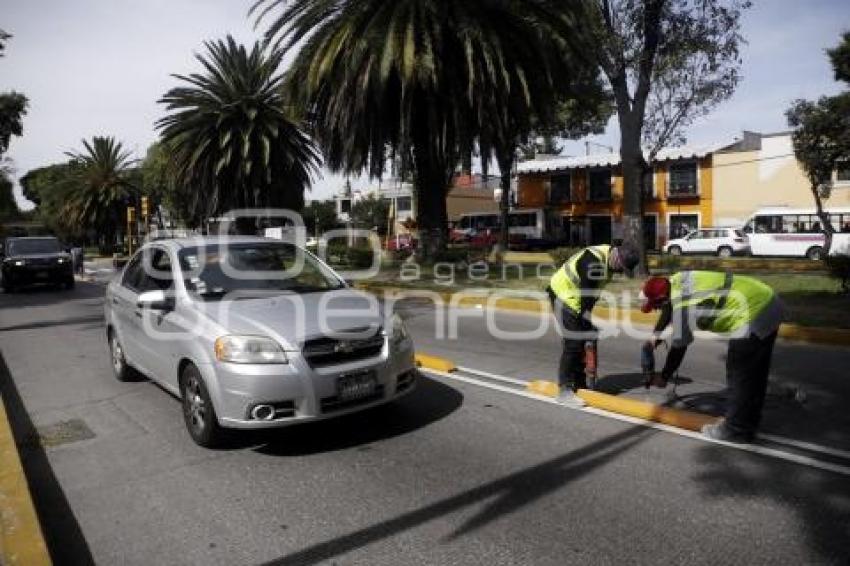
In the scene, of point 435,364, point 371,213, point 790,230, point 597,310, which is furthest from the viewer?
point 371,213

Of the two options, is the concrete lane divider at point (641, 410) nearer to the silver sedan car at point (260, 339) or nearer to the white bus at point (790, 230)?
the silver sedan car at point (260, 339)

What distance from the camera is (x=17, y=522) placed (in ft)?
12.8

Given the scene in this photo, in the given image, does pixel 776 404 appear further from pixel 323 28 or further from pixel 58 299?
pixel 58 299

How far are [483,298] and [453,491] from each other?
10.1 m

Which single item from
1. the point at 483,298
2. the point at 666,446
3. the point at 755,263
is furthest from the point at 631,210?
the point at 666,446

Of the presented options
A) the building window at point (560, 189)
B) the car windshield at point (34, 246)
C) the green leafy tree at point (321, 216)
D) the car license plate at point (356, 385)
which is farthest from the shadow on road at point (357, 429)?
the green leafy tree at point (321, 216)

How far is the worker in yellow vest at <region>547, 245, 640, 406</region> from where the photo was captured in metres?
6.11

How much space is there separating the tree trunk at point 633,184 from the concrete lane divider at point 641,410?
11.0 m

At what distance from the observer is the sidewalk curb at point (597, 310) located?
9328mm

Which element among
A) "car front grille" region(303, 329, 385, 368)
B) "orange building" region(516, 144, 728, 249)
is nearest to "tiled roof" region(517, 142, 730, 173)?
"orange building" region(516, 144, 728, 249)

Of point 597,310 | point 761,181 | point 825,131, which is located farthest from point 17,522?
point 761,181

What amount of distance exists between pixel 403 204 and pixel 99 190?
29.8 metres

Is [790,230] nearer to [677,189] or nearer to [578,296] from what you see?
[677,189]

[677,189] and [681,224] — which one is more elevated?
[677,189]
